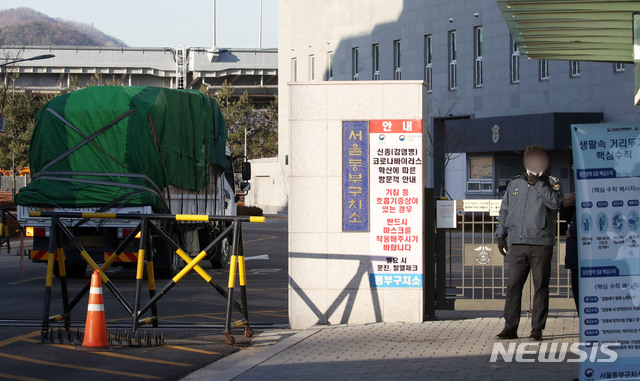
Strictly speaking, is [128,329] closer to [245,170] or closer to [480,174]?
[245,170]

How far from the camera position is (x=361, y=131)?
1130cm

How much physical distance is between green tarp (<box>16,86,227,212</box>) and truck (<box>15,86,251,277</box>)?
2cm

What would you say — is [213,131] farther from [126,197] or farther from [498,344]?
[498,344]

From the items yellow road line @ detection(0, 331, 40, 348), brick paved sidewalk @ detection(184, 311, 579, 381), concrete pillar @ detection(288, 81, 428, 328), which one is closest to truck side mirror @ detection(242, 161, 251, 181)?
concrete pillar @ detection(288, 81, 428, 328)

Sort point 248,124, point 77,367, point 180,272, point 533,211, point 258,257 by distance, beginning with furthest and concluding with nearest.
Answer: point 248,124 → point 258,257 → point 180,272 → point 533,211 → point 77,367

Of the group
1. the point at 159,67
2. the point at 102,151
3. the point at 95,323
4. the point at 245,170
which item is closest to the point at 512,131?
the point at 245,170

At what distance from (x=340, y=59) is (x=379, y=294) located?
51062 mm

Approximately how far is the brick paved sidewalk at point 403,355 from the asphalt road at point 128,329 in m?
0.79

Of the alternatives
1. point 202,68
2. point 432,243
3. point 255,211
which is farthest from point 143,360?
point 202,68

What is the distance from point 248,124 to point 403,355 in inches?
2757

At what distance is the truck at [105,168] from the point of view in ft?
56.2

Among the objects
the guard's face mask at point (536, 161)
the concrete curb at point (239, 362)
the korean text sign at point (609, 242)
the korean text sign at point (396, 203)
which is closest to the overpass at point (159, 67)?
the korean text sign at point (396, 203)

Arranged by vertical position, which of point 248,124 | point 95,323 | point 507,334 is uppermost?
point 248,124

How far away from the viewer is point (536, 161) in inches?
375
